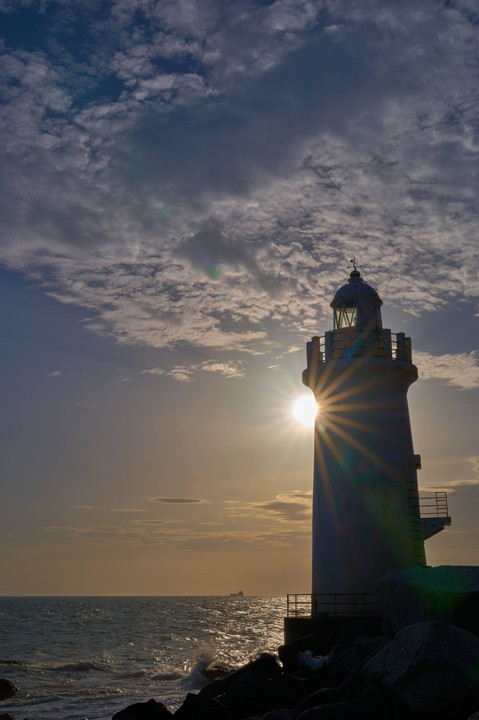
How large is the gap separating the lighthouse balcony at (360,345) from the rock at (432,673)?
12.5 meters

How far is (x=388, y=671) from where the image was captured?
908 centimetres

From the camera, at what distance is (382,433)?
20.9m

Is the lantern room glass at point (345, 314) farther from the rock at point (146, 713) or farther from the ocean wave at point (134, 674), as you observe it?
the ocean wave at point (134, 674)

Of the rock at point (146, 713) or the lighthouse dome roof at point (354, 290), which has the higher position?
the lighthouse dome roof at point (354, 290)

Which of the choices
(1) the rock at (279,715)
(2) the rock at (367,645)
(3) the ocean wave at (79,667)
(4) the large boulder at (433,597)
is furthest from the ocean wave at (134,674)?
(1) the rock at (279,715)

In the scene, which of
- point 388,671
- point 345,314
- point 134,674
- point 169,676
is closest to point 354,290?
point 345,314

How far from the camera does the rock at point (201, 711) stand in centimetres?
1272

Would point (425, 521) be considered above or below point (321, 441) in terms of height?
below

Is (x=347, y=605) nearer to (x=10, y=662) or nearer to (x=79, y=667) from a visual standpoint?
(x=79, y=667)

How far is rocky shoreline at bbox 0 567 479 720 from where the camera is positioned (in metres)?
8.55

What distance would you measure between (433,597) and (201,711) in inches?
191

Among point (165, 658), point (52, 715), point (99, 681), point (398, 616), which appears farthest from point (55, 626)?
point (398, 616)

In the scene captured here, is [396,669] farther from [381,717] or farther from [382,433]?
[382,433]

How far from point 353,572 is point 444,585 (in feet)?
27.1
